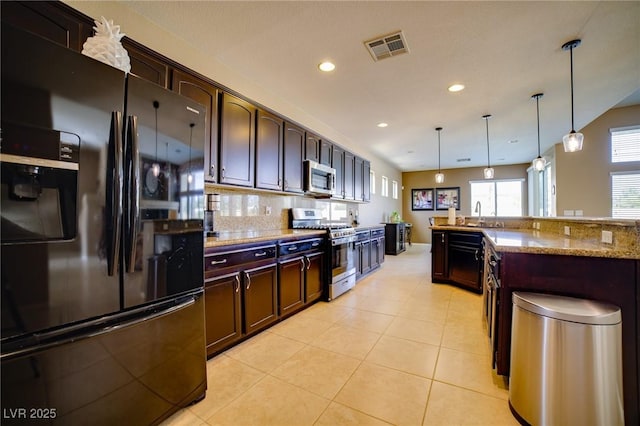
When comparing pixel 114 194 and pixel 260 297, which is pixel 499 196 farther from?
pixel 114 194

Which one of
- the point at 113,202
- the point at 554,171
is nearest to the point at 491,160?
the point at 554,171

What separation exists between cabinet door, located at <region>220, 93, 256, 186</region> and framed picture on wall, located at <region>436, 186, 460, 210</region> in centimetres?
852

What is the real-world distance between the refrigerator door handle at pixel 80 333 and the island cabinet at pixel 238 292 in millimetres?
572

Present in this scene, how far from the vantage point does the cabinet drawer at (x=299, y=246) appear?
2.76 m

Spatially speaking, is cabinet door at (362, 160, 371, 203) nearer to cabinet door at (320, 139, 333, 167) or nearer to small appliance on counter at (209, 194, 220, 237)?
cabinet door at (320, 139, 333, 167)

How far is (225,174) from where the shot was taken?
2.55 m

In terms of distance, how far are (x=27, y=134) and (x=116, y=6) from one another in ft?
4.95

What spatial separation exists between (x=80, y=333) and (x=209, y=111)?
6.31 feet

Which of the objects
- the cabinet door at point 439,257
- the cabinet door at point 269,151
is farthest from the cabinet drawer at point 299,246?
the cabinet door at point 439,257

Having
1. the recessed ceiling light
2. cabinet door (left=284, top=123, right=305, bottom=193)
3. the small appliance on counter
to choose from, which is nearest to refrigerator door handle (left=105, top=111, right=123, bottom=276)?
the small appliance on counter

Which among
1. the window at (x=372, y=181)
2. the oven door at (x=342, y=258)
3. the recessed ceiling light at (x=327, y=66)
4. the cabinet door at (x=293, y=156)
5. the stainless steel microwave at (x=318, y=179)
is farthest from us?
the window at (x=372, y=181)

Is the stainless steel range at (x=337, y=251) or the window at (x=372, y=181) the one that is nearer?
the stainless steel range at (x=337, y=251)

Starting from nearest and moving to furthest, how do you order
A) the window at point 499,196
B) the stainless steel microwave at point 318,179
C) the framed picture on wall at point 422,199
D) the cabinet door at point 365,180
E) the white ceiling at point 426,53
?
the white ceiling at point 426,53
the stainless steel microwave at point 318,179
the cabinet door at point 365,180
the window at point 499,196
the framed picture on wall at point 422,199

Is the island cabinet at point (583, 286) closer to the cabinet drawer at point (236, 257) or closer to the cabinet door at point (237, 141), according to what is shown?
the cabinet drawer at point (236, 257)
